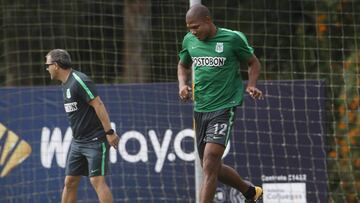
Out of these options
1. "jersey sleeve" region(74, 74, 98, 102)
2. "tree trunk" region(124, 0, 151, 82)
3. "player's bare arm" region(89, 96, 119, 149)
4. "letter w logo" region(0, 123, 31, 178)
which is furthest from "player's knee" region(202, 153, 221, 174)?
"tree trunk" region(124, 0, 151, 82)

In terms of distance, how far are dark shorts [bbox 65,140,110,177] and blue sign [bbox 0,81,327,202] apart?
1.63 metres

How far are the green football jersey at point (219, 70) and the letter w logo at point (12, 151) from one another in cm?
354

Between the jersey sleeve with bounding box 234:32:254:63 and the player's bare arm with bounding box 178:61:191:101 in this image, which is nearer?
the player's bare arm with bounding box 178:61:191:101

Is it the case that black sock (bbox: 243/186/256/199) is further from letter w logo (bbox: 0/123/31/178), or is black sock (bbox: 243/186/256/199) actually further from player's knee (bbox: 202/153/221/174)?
letter w logo (bbox: 0/123/31/178)

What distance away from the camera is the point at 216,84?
949 centimetres

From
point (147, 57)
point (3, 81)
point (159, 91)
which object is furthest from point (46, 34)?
point (159, 91)

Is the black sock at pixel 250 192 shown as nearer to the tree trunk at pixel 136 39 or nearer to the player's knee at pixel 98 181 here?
the player's knee at pixel 98 181

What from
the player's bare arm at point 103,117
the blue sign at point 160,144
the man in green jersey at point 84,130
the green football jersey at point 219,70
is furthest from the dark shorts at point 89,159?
the blue sign at point 160,144

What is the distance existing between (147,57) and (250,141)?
3229mm

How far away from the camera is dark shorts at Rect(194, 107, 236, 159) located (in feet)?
30.7

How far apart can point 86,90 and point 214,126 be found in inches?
68.3

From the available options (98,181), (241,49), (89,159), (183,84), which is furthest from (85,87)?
(241,49)

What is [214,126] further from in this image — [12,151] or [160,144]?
[12,151]

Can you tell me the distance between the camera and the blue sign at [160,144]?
12.2m
